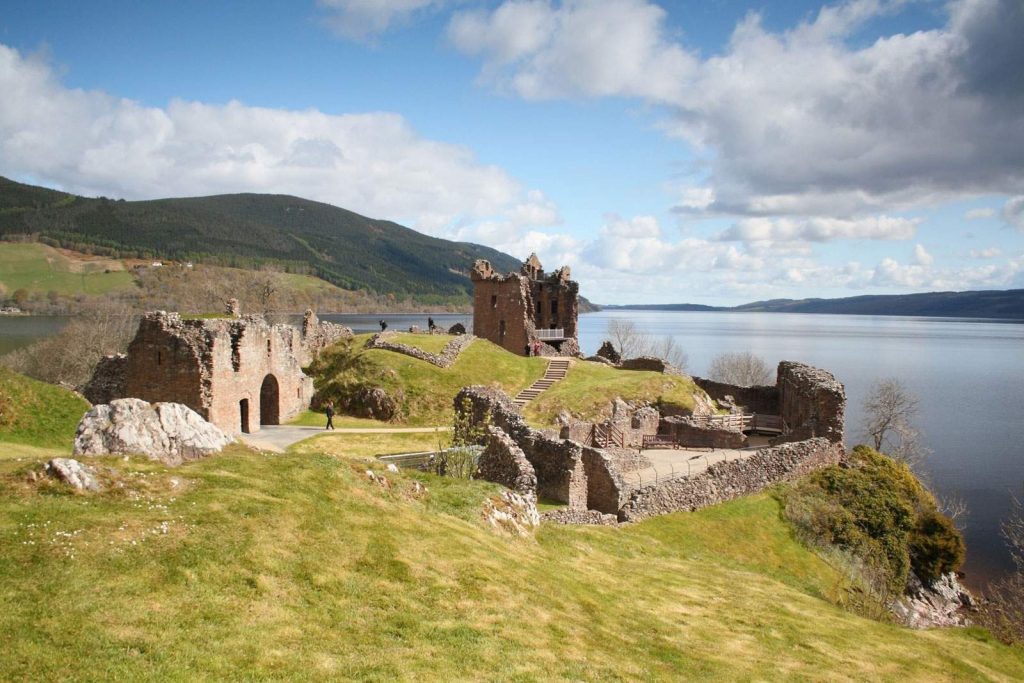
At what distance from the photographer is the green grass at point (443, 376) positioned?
135 ft

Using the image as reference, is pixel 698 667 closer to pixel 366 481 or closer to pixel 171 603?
pixel 366 481

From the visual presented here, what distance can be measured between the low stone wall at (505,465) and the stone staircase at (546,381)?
2065 cm

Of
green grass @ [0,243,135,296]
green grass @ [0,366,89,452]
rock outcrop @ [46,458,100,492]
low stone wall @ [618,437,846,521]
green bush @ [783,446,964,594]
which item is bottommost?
green bush @ [783,446,964,594]

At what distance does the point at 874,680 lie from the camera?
1272cm

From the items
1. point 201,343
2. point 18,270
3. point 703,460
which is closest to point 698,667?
point 703,460

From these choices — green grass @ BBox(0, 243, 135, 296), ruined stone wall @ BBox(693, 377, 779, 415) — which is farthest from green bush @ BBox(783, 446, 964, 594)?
green grass @ BBox(0, 243, 135, 296)

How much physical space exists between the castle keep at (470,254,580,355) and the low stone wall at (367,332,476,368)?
38.7ft

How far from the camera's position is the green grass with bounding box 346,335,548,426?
4119 cm

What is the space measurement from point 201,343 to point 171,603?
2333 centimetres

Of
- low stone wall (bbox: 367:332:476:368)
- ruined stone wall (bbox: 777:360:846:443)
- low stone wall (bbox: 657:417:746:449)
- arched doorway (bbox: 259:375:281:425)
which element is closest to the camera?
ruined stone wall (bbox: 777:360:846:443)

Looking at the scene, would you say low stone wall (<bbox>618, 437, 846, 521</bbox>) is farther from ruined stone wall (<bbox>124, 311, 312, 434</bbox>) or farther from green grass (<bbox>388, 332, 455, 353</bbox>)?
green grass (<bbox>388, 332, 455, 353</bbox>)

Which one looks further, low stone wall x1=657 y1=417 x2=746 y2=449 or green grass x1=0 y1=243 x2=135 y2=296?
green grass x1=0 y1=243 x2=135 y2=296

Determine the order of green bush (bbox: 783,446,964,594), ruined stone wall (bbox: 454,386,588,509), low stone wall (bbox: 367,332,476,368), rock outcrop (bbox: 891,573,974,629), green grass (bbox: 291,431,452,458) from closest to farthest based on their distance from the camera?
1. ruined stone wall (bbox: 454,386,588,509)
2. rock outcrop (bbox: 891,573,974,629)
3. green bush (bbox: 783,446,964,594)
4. green grass (bbox: 291,431,452,458)
5. low stone wall (bbox: 367,332,476,368)

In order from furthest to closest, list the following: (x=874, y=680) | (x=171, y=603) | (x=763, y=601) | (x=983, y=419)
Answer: (x=983, y=419) → (x=763, y=601) → (x=874, y=680) → (x=171, y=603)
